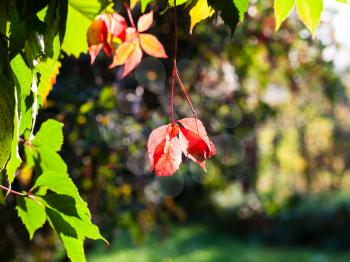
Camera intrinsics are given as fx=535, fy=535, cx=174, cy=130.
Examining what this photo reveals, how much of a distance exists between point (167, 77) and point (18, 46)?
311cm

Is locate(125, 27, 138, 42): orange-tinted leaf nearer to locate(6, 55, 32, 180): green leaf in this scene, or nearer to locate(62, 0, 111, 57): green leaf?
locate(62, 0, 111, 57): green leaf

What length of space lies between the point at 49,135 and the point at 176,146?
322mm

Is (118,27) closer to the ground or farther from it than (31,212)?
farther from it

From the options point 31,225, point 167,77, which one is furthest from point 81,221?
point 167,77

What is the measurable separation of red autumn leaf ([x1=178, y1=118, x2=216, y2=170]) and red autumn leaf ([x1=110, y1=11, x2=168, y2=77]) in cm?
33

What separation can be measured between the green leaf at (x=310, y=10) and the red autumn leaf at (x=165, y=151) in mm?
284

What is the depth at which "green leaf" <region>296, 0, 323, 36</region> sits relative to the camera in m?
0.87

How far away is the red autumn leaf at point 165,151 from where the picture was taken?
0.86 m

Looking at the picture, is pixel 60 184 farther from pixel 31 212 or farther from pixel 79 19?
pixel 79 19

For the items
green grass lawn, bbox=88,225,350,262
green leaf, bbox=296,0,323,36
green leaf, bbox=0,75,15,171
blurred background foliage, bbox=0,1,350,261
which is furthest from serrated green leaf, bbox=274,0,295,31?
green grass lawn, bbox=88,225,350,262

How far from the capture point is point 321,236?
13047mm

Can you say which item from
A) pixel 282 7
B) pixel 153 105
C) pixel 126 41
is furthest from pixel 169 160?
pixel 153 105

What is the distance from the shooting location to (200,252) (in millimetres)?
11211

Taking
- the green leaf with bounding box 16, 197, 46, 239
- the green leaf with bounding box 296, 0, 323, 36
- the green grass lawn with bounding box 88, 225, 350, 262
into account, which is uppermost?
the green leaf with bounding box 296, 0, 323, 36
